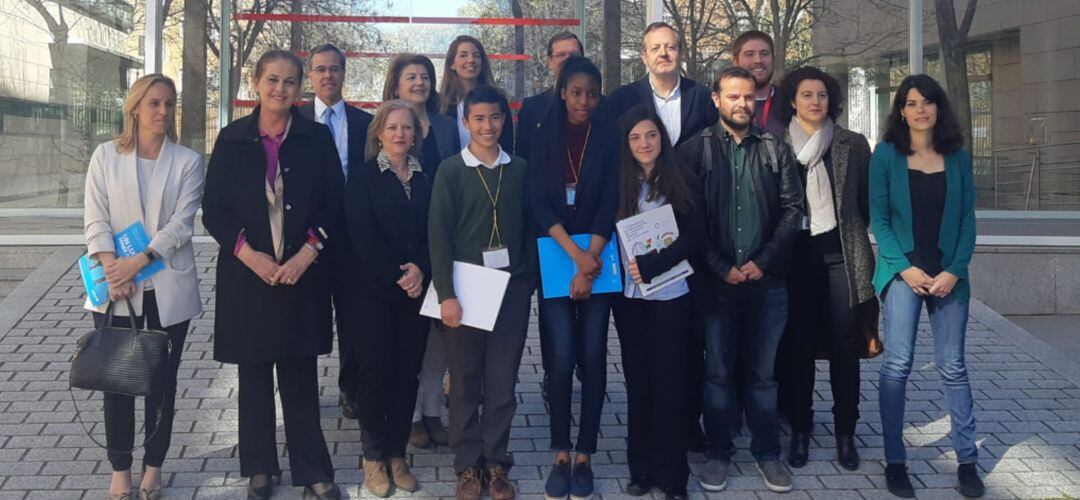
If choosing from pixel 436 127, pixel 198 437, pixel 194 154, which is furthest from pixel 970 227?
pixel 198 437

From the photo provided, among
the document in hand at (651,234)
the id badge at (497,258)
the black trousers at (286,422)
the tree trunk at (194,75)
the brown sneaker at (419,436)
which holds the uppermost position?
the tree trunk at (194,75)

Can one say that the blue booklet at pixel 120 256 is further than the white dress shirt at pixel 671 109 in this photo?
A: No

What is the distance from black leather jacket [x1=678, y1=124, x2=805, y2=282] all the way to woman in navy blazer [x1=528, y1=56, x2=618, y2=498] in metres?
0.45

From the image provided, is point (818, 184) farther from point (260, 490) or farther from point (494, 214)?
point (260, 490)

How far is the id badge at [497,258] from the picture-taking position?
477 cm

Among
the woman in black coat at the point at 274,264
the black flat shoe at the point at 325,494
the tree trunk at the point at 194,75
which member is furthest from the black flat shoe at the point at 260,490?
the tree trunk at the point at 194,75

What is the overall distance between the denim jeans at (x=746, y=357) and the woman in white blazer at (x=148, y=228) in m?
2.40

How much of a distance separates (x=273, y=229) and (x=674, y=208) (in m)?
1.80

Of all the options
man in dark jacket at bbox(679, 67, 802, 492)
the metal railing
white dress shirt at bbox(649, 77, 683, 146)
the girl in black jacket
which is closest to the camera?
the girl in black jacket

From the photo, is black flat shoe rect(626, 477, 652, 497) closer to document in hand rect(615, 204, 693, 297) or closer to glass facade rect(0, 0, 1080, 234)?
document in hand rect(615, 204, 693, 297)

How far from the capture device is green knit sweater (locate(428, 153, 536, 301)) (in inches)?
186

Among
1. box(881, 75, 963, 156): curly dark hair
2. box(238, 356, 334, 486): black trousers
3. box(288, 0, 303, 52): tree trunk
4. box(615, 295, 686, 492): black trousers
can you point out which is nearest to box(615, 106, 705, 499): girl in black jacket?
box(615, 295, 686, 492): black trousers

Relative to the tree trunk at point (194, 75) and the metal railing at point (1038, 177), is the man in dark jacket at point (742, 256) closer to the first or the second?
the tree trunk at point (194, 75)

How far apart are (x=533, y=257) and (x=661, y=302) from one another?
2.04ft
